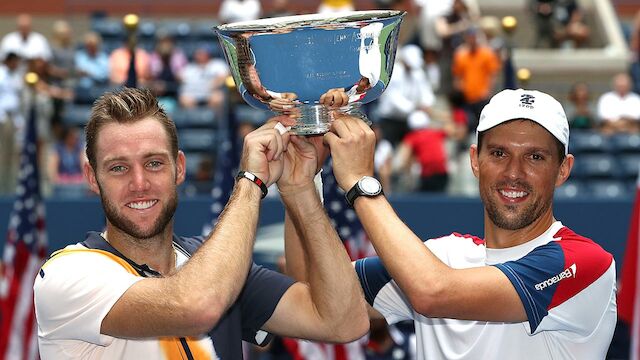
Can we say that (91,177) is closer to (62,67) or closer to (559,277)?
(559,277)

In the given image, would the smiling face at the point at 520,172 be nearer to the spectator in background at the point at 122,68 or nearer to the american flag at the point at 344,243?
the american flag at the point at 344,243

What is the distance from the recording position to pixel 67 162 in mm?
13133

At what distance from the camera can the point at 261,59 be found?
4.07 meters

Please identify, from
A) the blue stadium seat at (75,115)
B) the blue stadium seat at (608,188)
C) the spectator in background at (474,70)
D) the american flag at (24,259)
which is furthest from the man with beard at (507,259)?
the spectator in background at (474,70)

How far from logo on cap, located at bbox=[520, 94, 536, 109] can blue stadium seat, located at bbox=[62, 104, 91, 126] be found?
1028cm

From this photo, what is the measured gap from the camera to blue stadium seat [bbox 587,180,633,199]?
13234mm

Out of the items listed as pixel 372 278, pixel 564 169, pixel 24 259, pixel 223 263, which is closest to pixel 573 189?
pixel 24 259

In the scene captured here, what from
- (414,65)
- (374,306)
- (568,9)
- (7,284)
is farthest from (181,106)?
(374,306)

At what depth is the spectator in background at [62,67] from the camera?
14.6 metres

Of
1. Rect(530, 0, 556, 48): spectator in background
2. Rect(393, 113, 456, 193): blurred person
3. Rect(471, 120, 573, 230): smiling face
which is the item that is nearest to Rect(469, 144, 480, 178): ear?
Rect(471, 120, 573, 230): smiling face

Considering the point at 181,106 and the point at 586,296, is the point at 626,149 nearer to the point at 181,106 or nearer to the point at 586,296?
the point at 181,106

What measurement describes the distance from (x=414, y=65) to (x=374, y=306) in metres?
9.77

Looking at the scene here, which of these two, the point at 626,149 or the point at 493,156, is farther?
the point at 626,149

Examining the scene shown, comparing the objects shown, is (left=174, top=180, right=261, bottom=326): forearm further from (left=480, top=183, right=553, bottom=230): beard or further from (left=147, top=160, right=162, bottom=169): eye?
(left=480, top=183, right=553, bottom=230): beard
